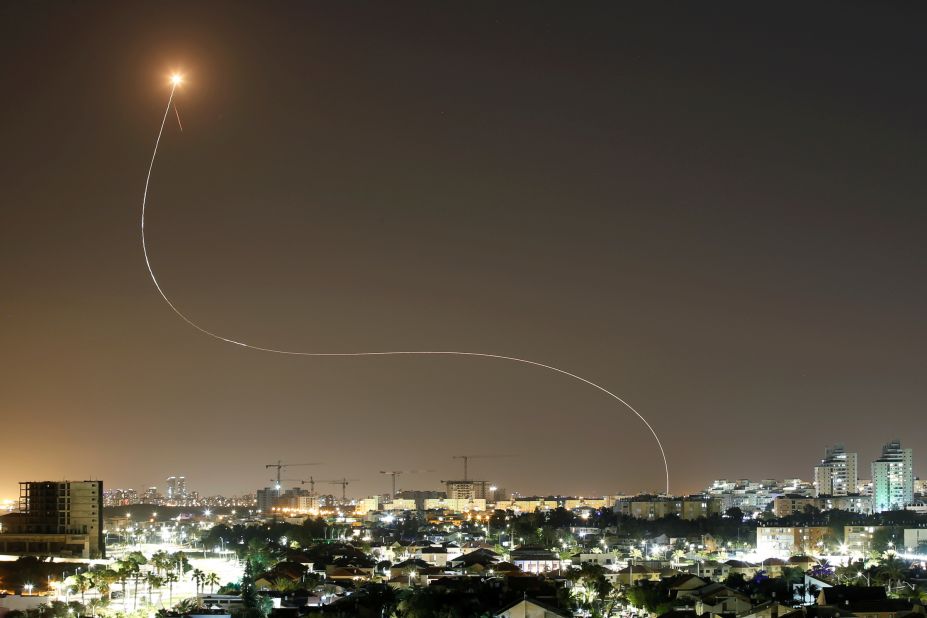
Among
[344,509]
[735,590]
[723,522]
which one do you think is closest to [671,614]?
[735,590]

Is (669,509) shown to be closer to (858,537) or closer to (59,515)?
(858,537)

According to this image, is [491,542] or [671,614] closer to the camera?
[671,614]

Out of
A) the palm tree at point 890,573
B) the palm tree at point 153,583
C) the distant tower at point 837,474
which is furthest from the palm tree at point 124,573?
the distant tower at point 837,474

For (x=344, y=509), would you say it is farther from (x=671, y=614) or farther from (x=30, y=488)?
(x=671, y=614)

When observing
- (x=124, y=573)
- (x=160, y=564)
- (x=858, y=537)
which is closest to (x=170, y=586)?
(x=124, y=573)

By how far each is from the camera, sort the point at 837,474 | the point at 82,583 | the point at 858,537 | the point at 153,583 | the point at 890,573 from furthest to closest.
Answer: the point at 837,474 → the point at 858,537 → the point at 890,573 → the point at 153,583 → the point at 82,583

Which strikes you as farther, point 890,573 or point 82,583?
point 890,573

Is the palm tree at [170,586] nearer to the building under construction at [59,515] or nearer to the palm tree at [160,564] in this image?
the palm tree at [160,564]

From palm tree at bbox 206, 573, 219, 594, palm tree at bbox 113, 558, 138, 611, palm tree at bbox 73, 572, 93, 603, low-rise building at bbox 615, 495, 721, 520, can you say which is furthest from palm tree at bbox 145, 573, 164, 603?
low-rise building at bbox 615, 495, 721, 520
